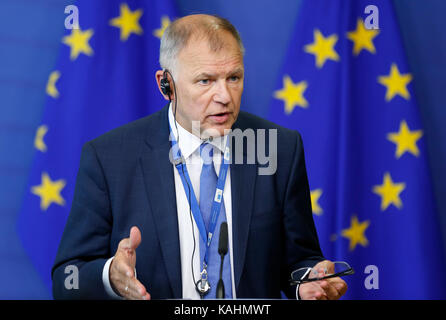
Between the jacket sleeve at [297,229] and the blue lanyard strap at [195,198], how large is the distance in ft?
1.03

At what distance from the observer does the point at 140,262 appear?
222cm

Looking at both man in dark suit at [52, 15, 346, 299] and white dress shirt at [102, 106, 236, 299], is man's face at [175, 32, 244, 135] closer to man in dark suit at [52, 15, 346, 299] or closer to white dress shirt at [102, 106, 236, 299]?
man in dark suit at [52, 15, 346, 299]

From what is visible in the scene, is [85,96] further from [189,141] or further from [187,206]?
[187,206]

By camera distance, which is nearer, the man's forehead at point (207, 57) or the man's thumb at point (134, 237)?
the man's thumb at point (134, 237)

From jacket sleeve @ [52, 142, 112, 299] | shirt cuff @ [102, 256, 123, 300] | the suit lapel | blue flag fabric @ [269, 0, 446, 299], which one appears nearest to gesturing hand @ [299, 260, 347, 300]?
the suit lapel

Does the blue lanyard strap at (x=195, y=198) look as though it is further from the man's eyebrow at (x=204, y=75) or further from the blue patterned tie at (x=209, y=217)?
the man's eyebrow at (x=204, y=75)

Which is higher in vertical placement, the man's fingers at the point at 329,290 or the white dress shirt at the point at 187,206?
the white dress shirt at the point at 187,206

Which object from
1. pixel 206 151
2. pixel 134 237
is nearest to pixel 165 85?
pixel 206 151

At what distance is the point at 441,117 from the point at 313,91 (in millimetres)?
787

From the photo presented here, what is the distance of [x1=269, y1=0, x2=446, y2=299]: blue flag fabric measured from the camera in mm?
3080

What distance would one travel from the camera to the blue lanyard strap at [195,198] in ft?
7.00

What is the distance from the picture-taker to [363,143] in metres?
3.15

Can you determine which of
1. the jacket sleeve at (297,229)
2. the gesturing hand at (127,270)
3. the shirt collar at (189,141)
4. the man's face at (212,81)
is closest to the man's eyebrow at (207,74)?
the man's face at (212,81)

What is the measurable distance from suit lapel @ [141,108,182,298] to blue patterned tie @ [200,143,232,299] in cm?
11
